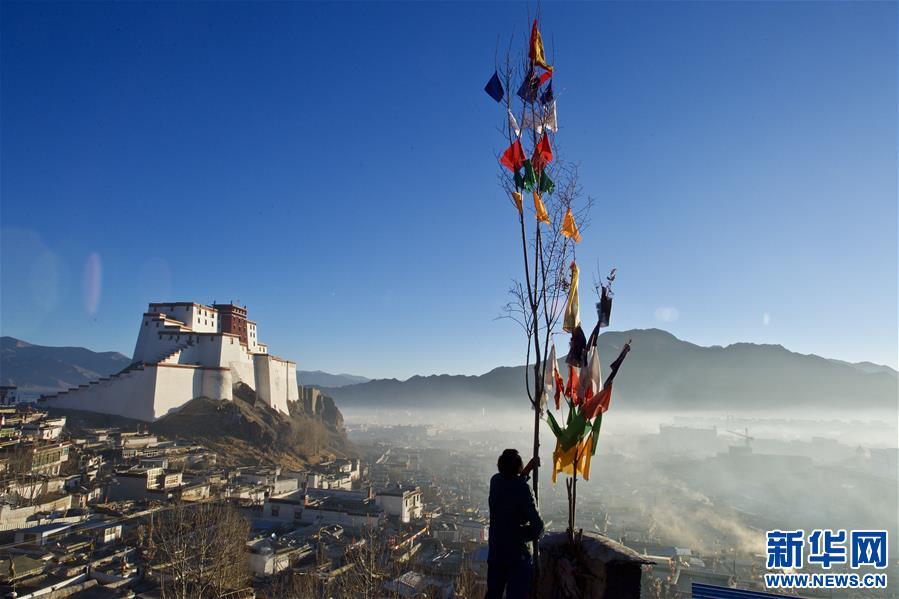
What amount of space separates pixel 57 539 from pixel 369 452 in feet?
149

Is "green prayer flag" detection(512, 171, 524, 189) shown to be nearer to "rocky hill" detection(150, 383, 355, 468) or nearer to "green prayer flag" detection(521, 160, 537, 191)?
"green prayer flag" detection(521, 160, 537, 191)

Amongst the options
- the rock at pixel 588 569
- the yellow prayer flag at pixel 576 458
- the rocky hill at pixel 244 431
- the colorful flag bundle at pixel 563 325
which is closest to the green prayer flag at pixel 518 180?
the colorful flag bundle at pixel 563 325

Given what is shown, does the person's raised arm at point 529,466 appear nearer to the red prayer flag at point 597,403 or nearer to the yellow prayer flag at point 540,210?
the red prayer flag at point 597,403

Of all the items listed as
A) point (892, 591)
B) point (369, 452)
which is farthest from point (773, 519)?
point (369, 452)

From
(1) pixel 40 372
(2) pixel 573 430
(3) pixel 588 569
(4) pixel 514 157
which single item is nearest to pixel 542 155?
(4) pixel 514 157

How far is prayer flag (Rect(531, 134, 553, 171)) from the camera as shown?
4434 millimetres

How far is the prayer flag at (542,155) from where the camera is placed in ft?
14.5

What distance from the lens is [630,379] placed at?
605 feet

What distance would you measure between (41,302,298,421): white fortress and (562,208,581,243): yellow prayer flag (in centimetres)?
3504

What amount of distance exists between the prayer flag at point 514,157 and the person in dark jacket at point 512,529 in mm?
2452

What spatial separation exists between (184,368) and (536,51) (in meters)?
36.4

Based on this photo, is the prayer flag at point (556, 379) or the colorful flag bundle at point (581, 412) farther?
the prayer flag at point (556, 379)

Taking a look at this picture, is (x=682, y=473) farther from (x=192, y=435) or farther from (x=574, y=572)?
(x=574, y=572)

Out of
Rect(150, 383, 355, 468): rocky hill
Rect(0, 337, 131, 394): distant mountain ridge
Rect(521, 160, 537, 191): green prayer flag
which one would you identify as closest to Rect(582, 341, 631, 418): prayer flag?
Rect(521, 160, 537, 191): green prayer flag
